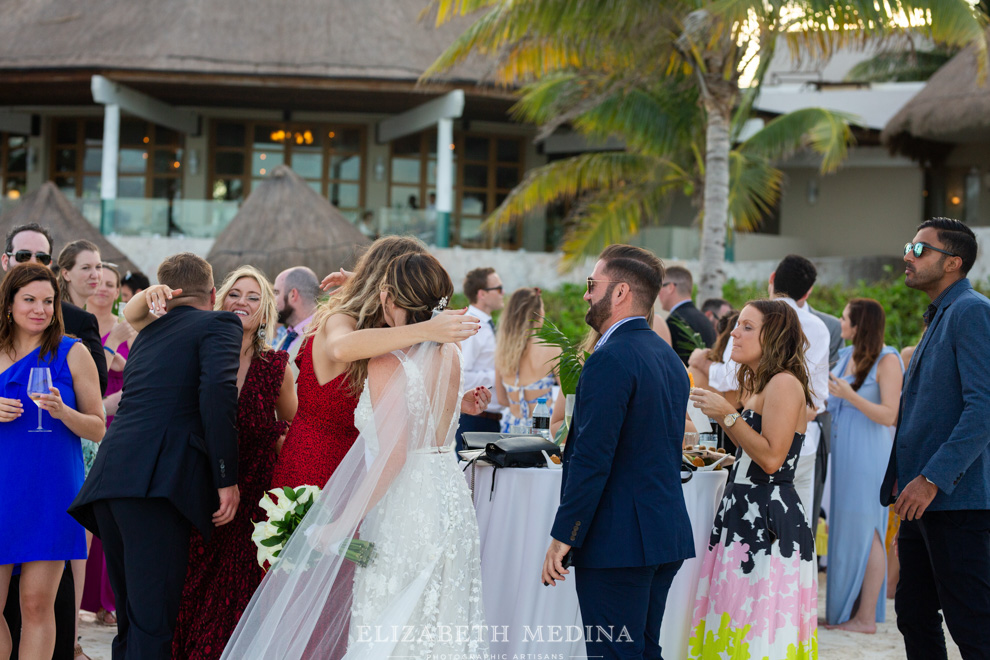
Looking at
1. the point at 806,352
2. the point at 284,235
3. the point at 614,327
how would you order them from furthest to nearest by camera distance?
the point at 284,235 → the point at 806,352 → the point at 614,327

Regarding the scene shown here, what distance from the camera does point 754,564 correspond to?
402 centimetres

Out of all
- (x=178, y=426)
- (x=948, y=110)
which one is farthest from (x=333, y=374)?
(x=948, y=110)

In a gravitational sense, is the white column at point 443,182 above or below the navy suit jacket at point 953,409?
above

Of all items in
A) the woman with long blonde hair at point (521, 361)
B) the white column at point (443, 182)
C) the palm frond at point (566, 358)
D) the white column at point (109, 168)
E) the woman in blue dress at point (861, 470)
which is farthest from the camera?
the white column at point (443, 182)

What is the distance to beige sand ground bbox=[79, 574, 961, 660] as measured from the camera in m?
5.18

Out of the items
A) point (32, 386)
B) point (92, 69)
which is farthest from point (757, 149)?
point (32, 386)

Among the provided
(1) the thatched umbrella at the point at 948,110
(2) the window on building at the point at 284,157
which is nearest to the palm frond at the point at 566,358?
(1) the thatched umbrella at the point at 948,110

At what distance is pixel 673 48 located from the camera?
37.7 feet

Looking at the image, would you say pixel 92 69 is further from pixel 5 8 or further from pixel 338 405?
pixel 338 405

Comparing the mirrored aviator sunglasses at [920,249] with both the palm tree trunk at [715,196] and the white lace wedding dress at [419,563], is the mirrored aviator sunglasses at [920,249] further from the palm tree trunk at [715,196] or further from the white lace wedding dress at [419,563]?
the palm tree trunk at [715,196]

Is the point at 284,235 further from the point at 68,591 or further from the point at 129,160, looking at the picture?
the point at 129,160

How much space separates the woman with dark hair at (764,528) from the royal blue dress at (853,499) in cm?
186

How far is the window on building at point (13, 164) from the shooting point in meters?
21.9

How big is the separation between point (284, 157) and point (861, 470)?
58.2 feet
